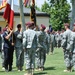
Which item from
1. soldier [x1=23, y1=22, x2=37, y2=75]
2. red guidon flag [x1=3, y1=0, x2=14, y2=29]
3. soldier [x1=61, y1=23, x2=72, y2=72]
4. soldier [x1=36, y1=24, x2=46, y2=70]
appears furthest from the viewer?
red guidon flag [x1=3, y1=0, x2=14, y2=29]

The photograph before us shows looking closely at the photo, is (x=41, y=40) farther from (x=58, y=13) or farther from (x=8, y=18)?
(x=58, y=13)

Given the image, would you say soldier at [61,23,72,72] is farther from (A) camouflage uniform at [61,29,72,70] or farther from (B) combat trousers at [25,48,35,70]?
(B) combat trousers at [25,48,35,70]

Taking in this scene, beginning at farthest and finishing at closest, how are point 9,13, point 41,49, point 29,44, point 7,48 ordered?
point 9,13 → point 41,49 → point 7,48 → point 29,44

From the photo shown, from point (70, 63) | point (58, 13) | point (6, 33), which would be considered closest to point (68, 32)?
point (70, 63)

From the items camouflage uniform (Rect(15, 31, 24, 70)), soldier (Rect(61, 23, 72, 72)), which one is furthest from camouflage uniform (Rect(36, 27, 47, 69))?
soldier (Rect(61, 23, 72, 72))

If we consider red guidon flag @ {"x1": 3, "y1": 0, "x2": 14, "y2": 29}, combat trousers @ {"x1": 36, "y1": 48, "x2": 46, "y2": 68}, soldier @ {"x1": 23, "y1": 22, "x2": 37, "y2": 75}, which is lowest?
combat trousers @ {"x1": 36, "y1": 48, "x2": 46, "y2": 68}

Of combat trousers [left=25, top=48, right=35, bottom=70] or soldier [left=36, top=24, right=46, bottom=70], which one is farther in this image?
soldier [left=36, top=24, right=46, bottom=70]

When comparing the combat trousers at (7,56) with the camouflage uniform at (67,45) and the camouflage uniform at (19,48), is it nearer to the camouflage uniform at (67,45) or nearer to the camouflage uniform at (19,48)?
the camouflage uniform at (19,48)

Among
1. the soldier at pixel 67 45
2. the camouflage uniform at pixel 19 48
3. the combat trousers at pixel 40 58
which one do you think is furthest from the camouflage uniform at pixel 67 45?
the camouflage uniform at pixel 19 48

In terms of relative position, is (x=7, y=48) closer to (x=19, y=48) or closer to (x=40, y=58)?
(x=19, y=48)

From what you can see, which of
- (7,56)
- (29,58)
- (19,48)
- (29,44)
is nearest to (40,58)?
(19,48)

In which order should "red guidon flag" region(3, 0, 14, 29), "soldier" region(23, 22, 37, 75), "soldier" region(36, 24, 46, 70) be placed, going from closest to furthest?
"soldier" region(23, 22, 37, 75), "soldier" region(36, 24, 46, 70), "red guidon flag" region(3, 0, 14, 29)

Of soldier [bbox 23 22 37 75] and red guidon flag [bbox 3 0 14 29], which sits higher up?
red guidon flag [bbox 3 0 14 29]

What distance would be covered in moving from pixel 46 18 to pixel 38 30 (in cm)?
3121
